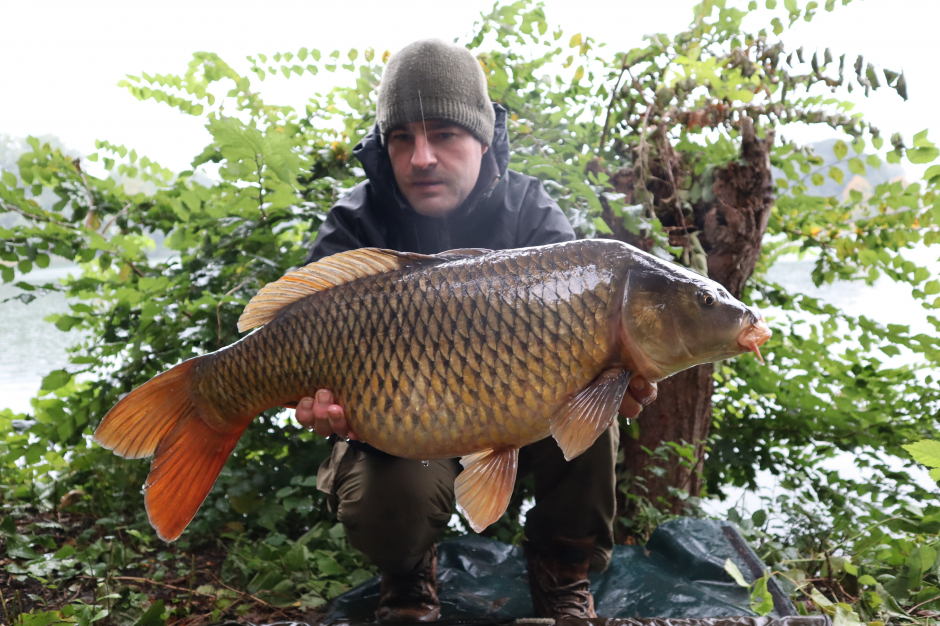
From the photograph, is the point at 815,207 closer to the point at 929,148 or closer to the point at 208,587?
the point at 929,148

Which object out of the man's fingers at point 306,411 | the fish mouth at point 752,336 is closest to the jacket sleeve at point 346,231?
the man's fingers at point 306,411

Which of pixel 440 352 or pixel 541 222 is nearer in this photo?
pixel 440 352

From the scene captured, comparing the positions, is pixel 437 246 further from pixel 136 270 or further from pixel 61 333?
pixel 61 333

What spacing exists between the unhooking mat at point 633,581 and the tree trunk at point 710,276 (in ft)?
1.30

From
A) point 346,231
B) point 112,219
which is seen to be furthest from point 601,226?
point 112,219

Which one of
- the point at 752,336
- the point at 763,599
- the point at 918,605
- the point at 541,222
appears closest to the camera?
the point at 752,336

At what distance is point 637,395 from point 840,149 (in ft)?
5.20

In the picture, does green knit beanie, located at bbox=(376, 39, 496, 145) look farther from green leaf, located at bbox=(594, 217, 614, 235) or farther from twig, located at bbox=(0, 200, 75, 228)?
twig, located at bbox=(0, 200, 75, 228)

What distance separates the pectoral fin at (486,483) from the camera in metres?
1.05

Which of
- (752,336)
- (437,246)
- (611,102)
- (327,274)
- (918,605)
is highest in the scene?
(611,102)

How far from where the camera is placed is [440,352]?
100 centimetres

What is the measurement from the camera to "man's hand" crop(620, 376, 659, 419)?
103 cm

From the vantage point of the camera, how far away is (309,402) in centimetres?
112

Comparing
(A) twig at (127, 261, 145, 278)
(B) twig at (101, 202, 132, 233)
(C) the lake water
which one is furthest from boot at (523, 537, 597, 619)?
(B) twig at (101, 202, 132, 233)
